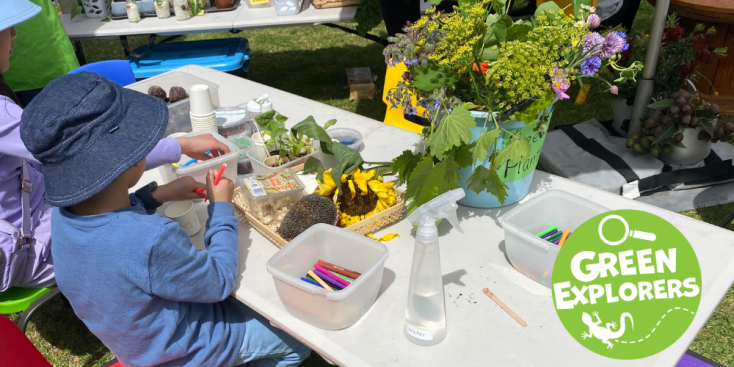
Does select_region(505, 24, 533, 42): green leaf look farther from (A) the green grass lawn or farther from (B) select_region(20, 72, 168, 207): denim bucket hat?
(A) the green grass lawn

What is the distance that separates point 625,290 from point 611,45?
0.57m

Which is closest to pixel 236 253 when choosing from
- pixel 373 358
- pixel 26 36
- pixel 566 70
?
pixel 373 358

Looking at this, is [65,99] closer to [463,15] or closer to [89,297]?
[89,297]

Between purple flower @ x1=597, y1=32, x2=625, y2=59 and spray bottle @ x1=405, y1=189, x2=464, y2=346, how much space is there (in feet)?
1.79

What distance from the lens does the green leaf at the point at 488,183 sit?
4.24ft

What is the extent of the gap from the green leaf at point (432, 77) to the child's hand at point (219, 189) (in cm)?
57

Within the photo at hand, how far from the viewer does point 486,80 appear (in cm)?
125

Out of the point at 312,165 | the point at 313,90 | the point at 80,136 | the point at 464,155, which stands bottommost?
the point at 313,90

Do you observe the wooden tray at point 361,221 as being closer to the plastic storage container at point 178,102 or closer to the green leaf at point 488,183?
the green leaf at point 488,183

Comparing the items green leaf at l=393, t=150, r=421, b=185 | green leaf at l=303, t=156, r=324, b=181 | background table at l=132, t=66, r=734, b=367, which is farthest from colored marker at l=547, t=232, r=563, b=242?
green leaf at l=303, t=156, r=324, b=181

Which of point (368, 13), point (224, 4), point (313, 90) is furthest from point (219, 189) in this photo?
point (313, 90)

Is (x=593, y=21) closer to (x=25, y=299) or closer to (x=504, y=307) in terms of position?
(x=504, y=307)

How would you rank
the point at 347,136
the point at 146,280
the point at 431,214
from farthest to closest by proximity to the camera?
the point at 347,136 < the point at 146,280 < the point at 431,214

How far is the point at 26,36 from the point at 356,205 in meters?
2.31
